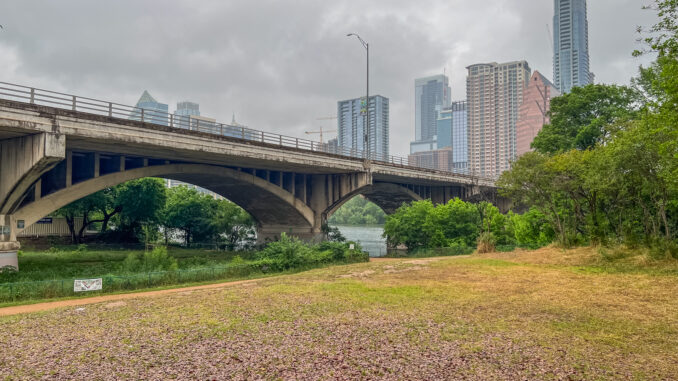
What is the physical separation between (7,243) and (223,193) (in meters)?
23.6

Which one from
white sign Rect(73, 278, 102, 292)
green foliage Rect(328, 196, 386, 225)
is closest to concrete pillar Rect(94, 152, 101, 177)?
white sign Rect(73, 278, 102, 292)

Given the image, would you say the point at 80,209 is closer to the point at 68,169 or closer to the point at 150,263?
the point at 68,169

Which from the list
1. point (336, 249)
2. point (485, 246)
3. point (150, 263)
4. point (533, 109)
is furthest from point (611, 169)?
point (533, 109)

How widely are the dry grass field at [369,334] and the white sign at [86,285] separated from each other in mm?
4973

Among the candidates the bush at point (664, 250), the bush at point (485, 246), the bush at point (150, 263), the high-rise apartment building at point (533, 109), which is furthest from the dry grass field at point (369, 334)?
the high-rise apartment building at point (533, 109)

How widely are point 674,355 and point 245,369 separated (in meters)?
9.38

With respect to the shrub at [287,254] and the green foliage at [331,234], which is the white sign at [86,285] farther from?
the green foliage at [331,234]

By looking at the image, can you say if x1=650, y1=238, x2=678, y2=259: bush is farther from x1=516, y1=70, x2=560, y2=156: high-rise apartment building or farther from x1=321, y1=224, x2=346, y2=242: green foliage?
x1=516, y1=70, x2=560, y2=156: high-rise apartment building

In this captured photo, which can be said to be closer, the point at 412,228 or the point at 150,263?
the point at 150,263

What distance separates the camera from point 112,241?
52.1 m

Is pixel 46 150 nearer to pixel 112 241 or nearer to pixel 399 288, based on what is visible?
pixel 399 288

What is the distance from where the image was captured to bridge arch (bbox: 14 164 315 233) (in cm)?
2895

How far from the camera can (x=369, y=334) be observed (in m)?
12.2

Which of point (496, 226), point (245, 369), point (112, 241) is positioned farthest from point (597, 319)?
point (112, 241)
